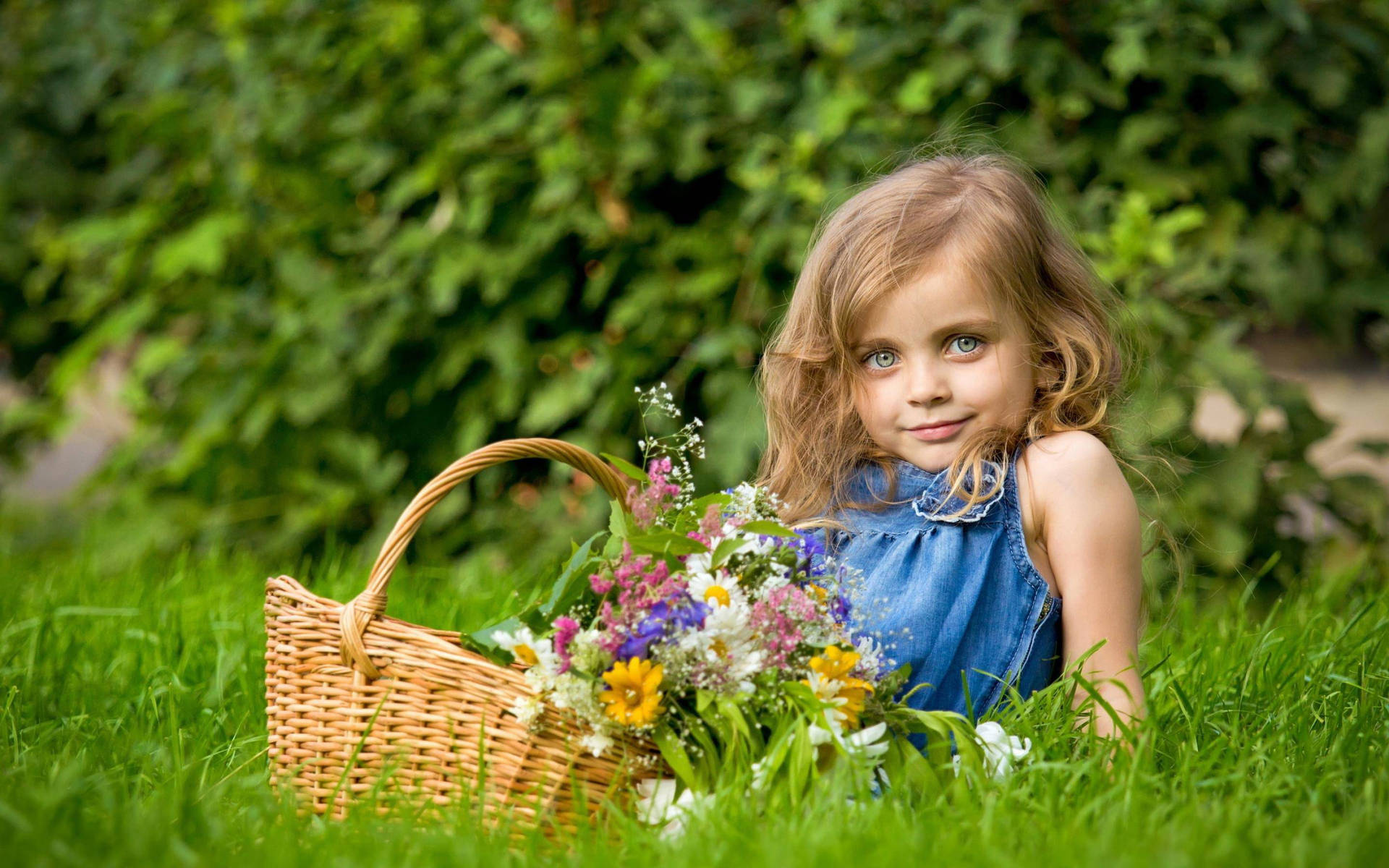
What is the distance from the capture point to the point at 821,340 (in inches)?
87.2

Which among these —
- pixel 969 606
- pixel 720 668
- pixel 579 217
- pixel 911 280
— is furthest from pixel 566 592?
pixel 579 217

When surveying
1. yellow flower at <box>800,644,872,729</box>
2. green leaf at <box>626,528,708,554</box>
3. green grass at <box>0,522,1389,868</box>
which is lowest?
green grass at <box>0,522,1389,868</box>

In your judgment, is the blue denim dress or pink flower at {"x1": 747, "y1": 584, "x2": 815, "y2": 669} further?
the blue denim dress

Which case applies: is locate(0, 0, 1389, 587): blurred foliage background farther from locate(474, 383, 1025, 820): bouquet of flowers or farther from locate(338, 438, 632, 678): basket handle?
locate(338, 438, 632, 678): basket handle

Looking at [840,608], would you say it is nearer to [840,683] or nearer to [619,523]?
[840,683]

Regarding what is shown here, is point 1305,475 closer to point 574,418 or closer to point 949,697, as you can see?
point 949,697

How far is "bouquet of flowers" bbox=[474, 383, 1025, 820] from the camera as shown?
1579 mm

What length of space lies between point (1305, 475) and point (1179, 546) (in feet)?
1.66

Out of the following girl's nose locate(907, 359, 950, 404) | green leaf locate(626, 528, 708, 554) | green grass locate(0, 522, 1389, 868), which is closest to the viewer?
green grass locate(0, 522, 1389, 868)

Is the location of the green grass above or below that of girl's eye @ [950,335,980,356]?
below

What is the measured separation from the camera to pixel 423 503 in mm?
1786

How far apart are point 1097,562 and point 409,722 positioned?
3.36 ft

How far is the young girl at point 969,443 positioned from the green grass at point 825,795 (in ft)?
0.46

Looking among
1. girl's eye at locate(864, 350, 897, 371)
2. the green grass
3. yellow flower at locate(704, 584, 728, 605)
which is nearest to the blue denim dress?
the green grass
